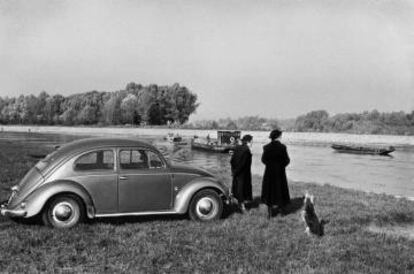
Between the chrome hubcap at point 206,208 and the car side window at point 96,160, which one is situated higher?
the car side window at point 96,160

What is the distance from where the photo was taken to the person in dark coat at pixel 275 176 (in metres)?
9.49

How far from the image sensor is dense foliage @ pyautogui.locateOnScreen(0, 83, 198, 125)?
5335 inches

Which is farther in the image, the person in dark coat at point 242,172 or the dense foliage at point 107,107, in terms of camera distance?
the dense foliage at point 107,107

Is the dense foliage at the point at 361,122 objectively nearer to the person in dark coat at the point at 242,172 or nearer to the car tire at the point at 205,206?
the person in dark coat at the point at 242,172

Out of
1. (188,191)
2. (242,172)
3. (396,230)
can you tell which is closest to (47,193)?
(188,191)

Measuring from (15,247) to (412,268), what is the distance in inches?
230

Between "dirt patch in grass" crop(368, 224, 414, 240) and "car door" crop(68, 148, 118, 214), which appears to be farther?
"dirt patch in grass" crop(368, 224, 414, 240)

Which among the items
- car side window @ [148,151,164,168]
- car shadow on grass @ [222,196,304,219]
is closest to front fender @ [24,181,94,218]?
car side window @ [148,151,164,168]

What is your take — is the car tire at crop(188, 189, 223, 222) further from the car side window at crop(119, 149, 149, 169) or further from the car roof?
the car roof

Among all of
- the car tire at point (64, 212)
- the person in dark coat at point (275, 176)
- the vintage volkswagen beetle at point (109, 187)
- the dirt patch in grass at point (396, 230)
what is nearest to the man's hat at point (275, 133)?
the person in dark coat at point (275, 176)

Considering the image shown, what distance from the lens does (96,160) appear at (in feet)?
27.7

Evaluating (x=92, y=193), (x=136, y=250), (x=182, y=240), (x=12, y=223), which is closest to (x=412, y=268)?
(x=182, y=240)

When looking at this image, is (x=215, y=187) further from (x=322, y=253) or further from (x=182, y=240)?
(x=322, y=253)

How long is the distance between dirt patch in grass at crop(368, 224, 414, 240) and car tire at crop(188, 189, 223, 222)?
3049 mm
